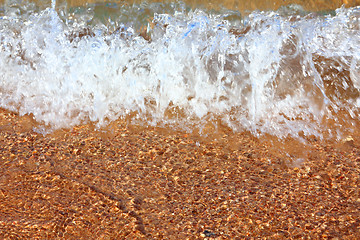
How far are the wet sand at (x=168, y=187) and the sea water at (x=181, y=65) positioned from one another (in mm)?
235

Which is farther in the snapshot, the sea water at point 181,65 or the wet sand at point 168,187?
the sea water at point 181,65

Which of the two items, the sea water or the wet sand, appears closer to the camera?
the wet sand

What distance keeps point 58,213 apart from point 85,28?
1468mm

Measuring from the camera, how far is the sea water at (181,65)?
240 cm

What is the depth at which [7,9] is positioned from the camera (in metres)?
2.80

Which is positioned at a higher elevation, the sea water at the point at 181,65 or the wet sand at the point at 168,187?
the sea water at the point at 181,65

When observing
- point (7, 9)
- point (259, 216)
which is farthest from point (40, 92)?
point (259, 216)

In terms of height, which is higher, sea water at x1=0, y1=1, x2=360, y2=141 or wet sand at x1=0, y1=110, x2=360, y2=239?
sea water at x1=0, y1=1, x2=360, y2=141

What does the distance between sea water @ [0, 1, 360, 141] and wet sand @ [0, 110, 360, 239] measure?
235 mm

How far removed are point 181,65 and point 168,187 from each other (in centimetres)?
96

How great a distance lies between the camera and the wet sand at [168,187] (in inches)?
63.6

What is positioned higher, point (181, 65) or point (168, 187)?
point (181, 65)

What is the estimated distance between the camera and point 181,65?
2520 mm

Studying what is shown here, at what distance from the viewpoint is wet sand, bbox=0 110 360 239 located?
1.62 m
